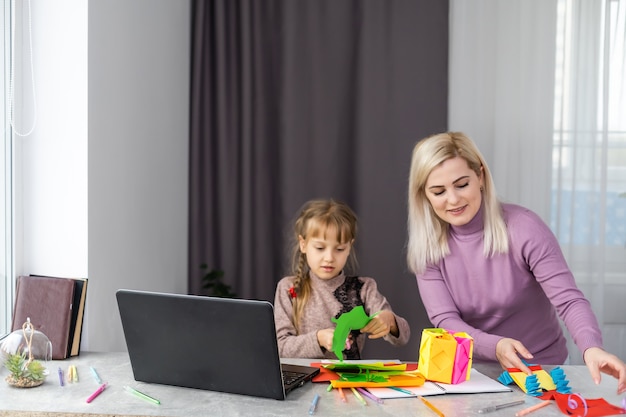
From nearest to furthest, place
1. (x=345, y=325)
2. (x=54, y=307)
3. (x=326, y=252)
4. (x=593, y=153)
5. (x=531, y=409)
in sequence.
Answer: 1. (x=531, y=409)
2. (x=345, y=325)
3. (x=54, y=307)
4. (x=326, y=252)
5. (x=593, y=153)

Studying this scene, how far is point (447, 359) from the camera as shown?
60.1 inches

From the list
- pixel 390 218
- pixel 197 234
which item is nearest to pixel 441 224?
pixel 390 218

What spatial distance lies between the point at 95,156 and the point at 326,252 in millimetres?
742

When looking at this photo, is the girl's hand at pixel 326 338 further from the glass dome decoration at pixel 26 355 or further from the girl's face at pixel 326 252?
the glass dome decoration at pixel 26 355

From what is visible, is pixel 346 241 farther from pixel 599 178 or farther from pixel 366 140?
pixel 599 178

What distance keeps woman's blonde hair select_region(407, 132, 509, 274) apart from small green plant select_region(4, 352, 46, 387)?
1029 millimetres

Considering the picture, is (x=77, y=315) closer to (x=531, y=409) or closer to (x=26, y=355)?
(x=26, y=355)

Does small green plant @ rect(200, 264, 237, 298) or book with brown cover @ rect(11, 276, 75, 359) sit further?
small green plant @ rect(200, 264, 237, 298)

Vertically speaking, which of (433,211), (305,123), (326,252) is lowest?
(326,252)

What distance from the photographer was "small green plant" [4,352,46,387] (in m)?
1.52

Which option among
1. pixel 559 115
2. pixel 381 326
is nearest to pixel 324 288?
pixel 381 326

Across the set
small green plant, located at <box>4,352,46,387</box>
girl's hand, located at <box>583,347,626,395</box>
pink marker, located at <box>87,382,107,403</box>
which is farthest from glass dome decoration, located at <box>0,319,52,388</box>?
girl's hand, located at <box>583,347,626,395</box>

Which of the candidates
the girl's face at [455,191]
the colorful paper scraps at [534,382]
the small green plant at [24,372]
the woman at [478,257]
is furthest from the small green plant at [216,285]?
the colorful paper scraps at [534,382]

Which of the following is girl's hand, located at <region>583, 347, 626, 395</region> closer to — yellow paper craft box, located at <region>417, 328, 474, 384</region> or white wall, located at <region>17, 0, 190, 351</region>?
yellow paper craft box, located at <region>417, 328, 474, 384</region>
